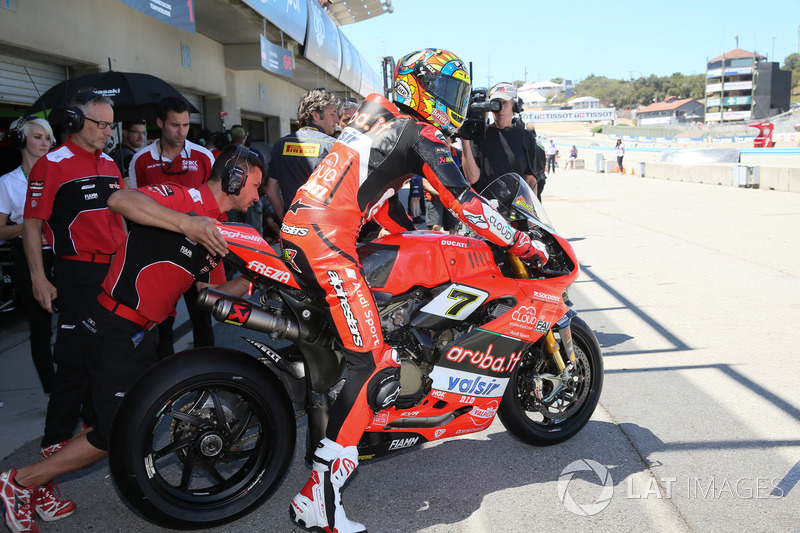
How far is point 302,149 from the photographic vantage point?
561 centimetres

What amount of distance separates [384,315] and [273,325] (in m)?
0.57

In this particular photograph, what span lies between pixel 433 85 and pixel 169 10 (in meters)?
5.84

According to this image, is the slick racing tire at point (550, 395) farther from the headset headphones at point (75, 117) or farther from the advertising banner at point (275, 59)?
the advertising banner at point (275, 59)

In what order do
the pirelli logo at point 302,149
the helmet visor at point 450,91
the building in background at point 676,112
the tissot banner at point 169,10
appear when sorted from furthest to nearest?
Result: the building in background at point 676,112
the tissot banner at point 169,10
the pirelli logo at point 302,149
the helmet visor at point 450,91

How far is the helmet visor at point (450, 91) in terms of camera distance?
3229mm

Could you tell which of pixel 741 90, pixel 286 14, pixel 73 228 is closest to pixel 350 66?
pixel 286 14

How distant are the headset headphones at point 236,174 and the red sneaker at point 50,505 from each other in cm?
168

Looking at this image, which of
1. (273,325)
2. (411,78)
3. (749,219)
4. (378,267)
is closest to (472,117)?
(411,78)

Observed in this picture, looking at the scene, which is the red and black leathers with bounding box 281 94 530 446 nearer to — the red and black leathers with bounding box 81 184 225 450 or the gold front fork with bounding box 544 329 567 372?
the red and black leathers with bounding box 81 184 225 450

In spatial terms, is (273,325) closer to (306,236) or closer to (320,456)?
(306,236)

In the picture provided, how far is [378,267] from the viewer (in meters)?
3.20

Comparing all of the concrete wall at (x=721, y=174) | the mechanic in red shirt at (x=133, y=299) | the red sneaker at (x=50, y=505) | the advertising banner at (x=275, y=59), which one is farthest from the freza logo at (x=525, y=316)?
the concrete wall at (x=721, y=174)

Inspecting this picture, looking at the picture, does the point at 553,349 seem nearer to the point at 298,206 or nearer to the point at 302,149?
the point at 298,206

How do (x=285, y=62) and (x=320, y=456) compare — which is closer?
(x=320, y=456)
